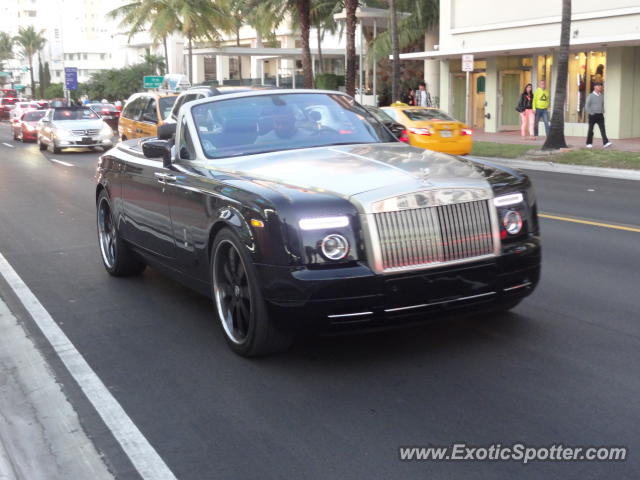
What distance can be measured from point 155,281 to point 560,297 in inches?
147

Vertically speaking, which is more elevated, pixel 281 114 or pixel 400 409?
pixel 281 114

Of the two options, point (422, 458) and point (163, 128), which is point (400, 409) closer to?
point (422, 458)

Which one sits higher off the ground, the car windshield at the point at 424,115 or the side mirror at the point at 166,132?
the side mirror at the point at 166,132

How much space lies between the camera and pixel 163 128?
735cm

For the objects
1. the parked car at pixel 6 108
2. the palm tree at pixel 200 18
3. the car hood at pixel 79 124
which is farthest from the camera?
the parked car at pixel 6 108

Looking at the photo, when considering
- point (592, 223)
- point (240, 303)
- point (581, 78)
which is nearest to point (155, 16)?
point (581, 78)

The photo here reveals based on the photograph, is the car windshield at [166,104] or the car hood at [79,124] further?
the car hood at [79,124]

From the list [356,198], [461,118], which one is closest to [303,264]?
[356,198]

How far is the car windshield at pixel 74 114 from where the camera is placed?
30641mm

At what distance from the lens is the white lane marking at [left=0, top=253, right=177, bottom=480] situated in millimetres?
4223

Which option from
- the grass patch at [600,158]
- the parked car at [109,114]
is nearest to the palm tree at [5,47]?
the parked car at [109,114]

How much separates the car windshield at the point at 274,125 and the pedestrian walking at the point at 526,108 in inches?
940

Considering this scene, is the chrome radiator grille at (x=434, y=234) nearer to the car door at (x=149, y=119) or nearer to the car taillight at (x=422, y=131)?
the car door at (x=149, y=119)

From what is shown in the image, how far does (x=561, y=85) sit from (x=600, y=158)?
2.87 metres
